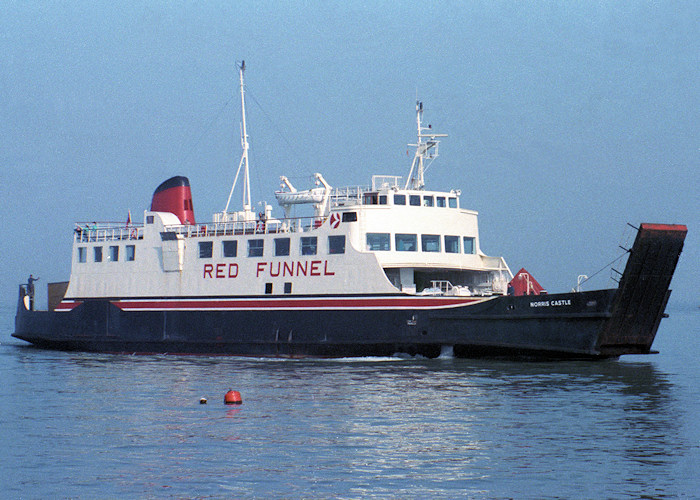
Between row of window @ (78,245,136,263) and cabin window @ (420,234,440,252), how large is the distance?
12.4m

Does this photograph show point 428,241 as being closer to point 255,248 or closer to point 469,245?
point 469,245

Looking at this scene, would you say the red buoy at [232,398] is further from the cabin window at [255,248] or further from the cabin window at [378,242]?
the cabin window at [255,248]

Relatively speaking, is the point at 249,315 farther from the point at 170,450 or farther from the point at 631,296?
the point at 170,450

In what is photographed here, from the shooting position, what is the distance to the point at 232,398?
2345 cm

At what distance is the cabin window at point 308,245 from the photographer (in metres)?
34.6

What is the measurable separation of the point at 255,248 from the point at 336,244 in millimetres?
3800

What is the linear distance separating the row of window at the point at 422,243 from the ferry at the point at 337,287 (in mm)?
51

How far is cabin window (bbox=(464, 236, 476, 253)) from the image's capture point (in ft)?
118

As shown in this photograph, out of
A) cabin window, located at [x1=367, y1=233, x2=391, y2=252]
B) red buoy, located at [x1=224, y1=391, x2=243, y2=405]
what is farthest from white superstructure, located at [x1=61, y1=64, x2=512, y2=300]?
red buoy, located at [x1=224, y1=391, x2=243, y2=405]

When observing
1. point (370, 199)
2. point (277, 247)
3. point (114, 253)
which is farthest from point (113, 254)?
point (370, 199)

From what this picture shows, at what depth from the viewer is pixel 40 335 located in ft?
138

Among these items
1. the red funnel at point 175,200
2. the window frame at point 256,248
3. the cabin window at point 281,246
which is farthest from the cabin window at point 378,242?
the red funnel at point 175,200

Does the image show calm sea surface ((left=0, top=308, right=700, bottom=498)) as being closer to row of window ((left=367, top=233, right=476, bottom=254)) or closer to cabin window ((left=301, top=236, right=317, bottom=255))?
row of window ((left=367, top=233, right=476, bottom=254))

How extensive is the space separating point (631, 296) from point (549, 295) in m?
2.46
